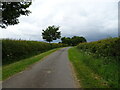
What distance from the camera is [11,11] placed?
1305 centimetres

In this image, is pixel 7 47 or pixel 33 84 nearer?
pixel 33 84

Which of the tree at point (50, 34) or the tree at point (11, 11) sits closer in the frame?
the tree at point (11, 11)

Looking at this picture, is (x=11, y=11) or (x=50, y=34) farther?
(x=50, y=34)

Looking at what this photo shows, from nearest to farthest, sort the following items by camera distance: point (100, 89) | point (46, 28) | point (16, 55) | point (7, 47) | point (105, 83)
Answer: point (100, 89) < point (105, 83) < point (7, 47) < point (16, 55) < point (46, 28)

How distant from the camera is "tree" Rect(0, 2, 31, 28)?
12.8 m

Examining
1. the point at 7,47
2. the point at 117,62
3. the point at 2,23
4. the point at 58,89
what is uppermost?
the point at 2,23

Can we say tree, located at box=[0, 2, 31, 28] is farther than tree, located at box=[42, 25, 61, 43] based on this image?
No

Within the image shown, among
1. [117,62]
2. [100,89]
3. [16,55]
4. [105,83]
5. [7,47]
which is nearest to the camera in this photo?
[100,89]

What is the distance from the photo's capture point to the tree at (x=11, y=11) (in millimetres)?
12805

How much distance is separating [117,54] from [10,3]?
10.2m

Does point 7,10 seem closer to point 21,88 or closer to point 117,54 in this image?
point 21,88

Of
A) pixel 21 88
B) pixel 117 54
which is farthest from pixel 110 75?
pixel 21 88

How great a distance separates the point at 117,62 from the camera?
8.45m

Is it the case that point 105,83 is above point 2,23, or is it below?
below
